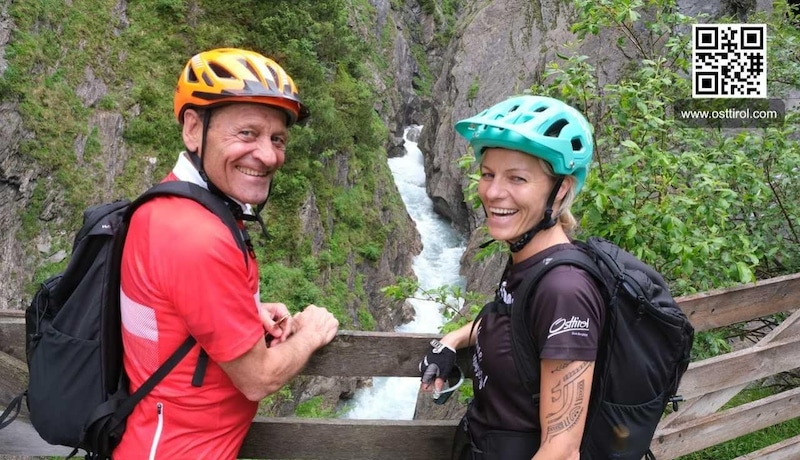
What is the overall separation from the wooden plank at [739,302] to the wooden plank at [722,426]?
0.70m

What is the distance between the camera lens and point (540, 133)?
1.96 metres

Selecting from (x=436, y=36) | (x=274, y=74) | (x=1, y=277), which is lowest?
(x=1, y=277)

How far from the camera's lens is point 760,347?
3238 mm

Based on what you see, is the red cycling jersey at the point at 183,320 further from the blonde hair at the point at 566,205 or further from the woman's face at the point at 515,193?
the blonde hair at the point at 566,205

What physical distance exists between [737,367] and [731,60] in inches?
225

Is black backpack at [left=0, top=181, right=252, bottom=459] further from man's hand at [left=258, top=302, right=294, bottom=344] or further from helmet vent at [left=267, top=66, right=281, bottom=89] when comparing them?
helmet vent at [left=267, top=66, right=281, bottom=89]

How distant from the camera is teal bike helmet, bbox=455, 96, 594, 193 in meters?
1.91

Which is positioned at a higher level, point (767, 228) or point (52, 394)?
point (52, 394)

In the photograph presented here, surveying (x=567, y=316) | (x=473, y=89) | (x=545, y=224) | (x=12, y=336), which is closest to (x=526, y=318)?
(x=567, y=316)

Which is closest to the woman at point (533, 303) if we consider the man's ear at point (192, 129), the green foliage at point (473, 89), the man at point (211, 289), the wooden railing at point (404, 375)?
the wooden railing at point (404, 375)

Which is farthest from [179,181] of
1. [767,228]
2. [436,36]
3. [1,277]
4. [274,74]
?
[436,36]

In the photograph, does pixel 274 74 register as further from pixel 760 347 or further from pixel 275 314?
pixel 760 347

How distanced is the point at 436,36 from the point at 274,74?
5563 cm

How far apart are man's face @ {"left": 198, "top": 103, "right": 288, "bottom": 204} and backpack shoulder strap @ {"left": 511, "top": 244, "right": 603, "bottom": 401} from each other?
3.67ft
